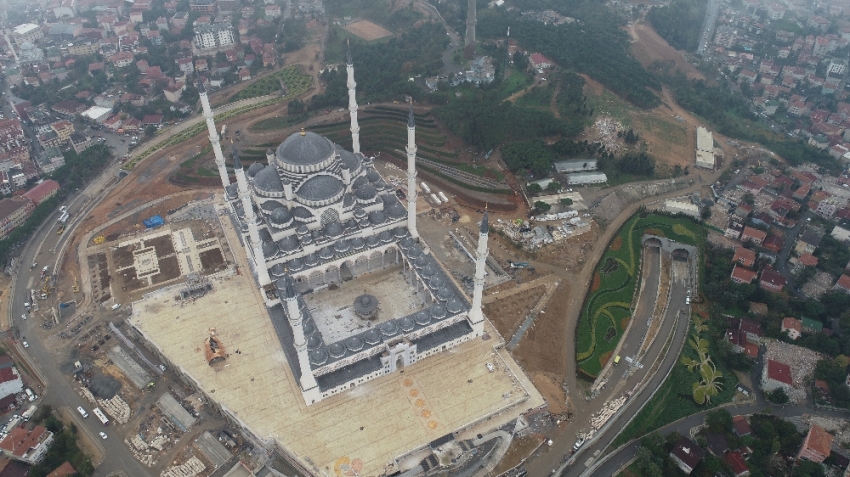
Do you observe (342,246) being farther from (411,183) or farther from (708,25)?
(708,25)

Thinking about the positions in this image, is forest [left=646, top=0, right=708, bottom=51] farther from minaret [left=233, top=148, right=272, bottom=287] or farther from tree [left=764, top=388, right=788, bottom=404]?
minaret [left=233, top=148, right=272, bottom=287]

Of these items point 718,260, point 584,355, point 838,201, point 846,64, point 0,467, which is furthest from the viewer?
point 846,64

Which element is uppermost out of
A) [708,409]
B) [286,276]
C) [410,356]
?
[286,276]

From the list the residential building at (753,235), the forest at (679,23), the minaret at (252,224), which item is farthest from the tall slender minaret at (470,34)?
the minaret at (252,224)

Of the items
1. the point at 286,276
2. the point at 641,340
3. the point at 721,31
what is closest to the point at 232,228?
the point at 286,276

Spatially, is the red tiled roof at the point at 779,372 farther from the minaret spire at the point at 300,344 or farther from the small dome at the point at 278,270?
the small dome at the point at 278,270

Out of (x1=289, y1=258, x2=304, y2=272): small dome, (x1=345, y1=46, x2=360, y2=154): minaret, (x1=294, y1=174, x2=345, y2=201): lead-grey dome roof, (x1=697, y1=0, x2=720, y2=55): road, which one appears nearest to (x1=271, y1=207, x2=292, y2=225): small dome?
(x1=294, y1=174, x2=345, y2=201): lead-grey dome roof

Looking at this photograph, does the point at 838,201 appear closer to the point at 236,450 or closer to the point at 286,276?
the point at 286,276
